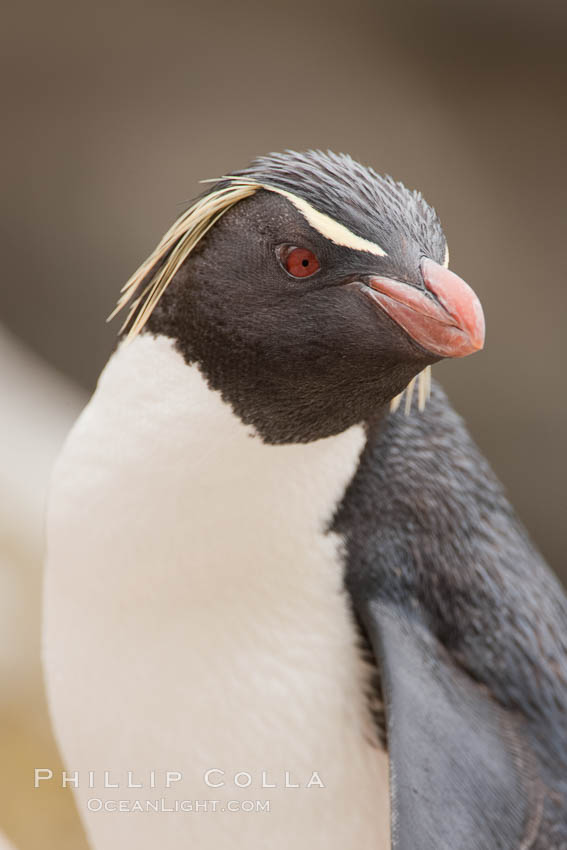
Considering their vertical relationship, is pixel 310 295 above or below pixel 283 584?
above

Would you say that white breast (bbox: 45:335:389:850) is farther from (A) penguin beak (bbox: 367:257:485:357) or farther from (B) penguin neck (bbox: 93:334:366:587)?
(A) penguin beak (bbox: 367:257:485:357)

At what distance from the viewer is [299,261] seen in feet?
2.61

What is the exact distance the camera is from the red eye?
792 millimetres

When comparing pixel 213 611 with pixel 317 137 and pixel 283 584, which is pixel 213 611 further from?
pixel 317 137

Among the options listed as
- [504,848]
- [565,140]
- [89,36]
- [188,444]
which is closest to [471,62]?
[565,140]

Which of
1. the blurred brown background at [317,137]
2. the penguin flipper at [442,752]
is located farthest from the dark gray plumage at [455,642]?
the blurred brown background at [317,137]

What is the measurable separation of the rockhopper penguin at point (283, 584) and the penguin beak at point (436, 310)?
0.05 meters

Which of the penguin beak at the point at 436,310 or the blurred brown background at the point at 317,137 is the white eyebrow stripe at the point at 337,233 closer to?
the penguin beak at the point at 436,310

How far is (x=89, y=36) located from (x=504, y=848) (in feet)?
7.68

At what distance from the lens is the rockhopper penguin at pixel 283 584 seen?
826 mm

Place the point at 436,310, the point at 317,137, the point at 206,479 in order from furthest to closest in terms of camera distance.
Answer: the point at 317,137
the point at 206,479
the point at 436,310

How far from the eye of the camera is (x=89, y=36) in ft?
8.76

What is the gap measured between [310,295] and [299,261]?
1.0 inches

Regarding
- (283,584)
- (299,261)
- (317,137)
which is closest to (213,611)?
(283,584)
